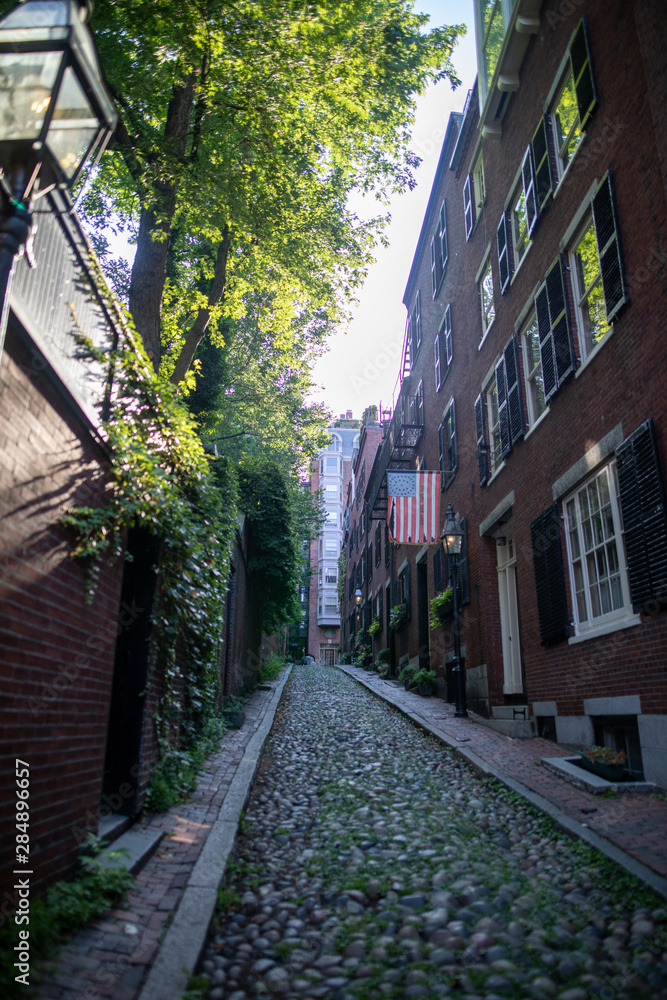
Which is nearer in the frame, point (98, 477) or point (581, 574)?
point (98, 477)

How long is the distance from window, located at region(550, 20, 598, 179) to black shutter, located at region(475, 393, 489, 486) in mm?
4850

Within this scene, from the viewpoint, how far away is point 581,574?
8.37m

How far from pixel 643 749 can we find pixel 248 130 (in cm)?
956

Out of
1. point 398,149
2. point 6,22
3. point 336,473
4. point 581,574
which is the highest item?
point 336,473

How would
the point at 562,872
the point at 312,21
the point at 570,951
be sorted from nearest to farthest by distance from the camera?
the point at 570,951 < the point at 562,872 < the point at 312,21

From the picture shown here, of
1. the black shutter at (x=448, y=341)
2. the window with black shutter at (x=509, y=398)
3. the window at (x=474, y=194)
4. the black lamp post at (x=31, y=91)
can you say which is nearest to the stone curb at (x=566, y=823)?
the black lamp post at (x=31, y=91)

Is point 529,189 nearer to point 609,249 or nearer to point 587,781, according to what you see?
point 609,249

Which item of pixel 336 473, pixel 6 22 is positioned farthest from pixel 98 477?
pixel 336 473

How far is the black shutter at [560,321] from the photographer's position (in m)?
8.69

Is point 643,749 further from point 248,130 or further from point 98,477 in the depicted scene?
point 248,130

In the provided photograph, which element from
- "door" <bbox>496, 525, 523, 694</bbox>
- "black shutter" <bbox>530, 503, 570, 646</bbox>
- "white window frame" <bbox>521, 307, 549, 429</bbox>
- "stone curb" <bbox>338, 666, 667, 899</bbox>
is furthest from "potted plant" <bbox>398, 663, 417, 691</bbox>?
"white window frame" <bbox>521, 307, 549, 429</bbox>

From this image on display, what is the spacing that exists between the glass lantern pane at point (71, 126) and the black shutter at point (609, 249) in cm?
564

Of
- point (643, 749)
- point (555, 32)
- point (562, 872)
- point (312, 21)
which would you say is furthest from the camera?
point (555, 32)

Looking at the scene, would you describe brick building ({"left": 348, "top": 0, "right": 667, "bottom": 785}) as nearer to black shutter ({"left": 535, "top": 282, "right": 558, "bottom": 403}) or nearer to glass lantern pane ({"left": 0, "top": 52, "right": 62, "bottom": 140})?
black shutter ({"left": 535, "top": 282, "right": 558, "bottom": 403})
